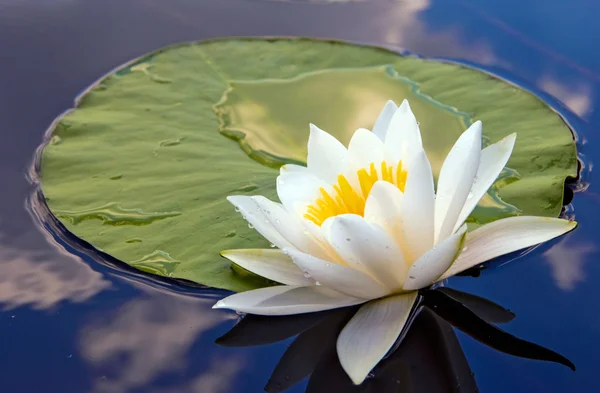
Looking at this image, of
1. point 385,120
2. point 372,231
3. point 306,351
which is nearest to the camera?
point 372,231

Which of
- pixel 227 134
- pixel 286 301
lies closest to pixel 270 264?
pixel 286 301

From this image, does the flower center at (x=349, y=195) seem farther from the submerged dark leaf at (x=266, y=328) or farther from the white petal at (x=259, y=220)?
the submerged dark leaf at (x=266, y=328)

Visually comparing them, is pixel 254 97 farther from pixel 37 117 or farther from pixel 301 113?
pixel 37 117

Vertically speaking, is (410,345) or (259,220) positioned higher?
(259,220)

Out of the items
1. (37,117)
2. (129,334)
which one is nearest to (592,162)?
(129,334)

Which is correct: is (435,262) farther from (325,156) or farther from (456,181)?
(325,156)
